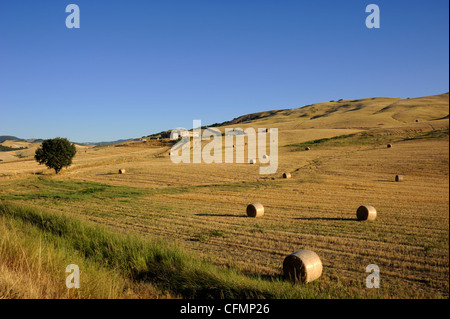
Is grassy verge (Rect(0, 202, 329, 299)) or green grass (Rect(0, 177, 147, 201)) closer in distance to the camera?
grassy verge (Rect(0, 202, 329, 299))

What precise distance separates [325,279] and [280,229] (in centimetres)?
533

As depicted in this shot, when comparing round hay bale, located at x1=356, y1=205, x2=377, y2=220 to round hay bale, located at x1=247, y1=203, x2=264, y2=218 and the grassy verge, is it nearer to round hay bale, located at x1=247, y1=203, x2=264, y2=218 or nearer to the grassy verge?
round hay bale, located at x1=247, y1=203, x2=264, y2=218

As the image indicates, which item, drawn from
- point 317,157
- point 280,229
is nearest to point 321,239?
point 280,229

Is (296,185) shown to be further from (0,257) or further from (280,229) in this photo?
(0,257)

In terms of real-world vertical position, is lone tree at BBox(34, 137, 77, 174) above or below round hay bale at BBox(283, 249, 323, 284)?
above

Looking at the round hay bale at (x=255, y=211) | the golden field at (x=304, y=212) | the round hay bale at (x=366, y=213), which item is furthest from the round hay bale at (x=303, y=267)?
the round hay bale at (x=255, y=211)

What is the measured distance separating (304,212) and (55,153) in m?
31.3

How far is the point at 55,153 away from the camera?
36.3 metres

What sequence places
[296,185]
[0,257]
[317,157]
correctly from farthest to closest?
[317,157]
[296,185]
[0,257]

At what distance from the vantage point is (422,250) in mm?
9062

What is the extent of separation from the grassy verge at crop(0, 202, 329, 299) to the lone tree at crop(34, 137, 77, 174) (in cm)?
3044

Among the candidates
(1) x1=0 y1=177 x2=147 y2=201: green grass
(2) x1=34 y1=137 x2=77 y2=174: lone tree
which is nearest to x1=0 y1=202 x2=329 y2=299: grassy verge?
(1) x1=0 y1=177 x2=147 y2=201: green grass

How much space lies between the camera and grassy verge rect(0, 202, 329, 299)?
5523mm

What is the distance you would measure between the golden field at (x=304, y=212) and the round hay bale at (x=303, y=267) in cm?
26
